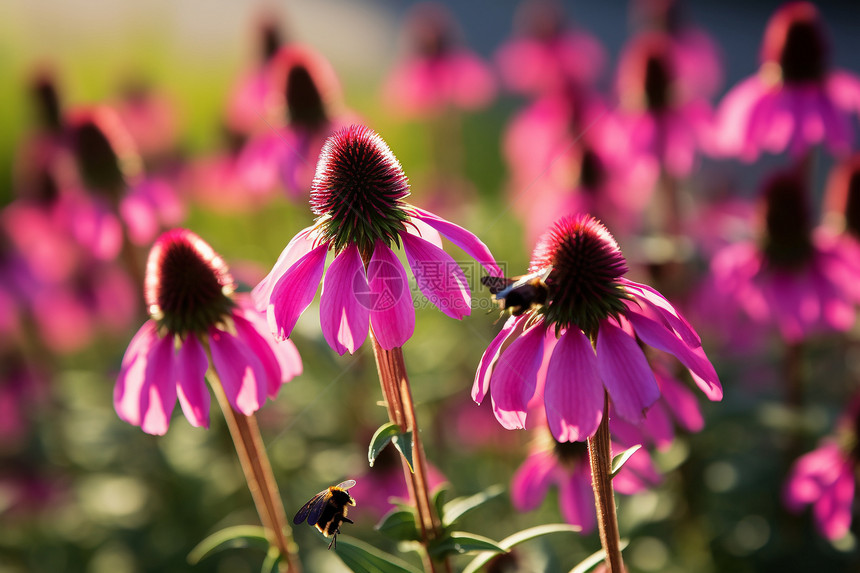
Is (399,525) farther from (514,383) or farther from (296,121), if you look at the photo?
(296,121)

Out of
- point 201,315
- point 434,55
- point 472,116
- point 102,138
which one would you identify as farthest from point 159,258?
point 472,116

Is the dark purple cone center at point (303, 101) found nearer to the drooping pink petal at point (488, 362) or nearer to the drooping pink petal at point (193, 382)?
the drooping pink petal at point (193, 382)

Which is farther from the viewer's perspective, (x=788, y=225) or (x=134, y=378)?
(x=788, y=225)

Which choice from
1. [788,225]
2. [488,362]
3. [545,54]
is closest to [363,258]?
[488,362]

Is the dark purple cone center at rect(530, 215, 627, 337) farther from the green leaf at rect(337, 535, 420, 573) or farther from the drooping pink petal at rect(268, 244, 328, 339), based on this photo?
the green leaf at rect(337, 535, 420, 573)

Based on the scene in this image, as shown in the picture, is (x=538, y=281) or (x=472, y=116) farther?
(x=472, y=116)

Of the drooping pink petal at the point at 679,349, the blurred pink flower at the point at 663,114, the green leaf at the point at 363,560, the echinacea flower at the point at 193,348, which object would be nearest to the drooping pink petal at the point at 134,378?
the echinacea flower at the point at 193,348

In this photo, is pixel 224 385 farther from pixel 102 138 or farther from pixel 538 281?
pixel 102 138
